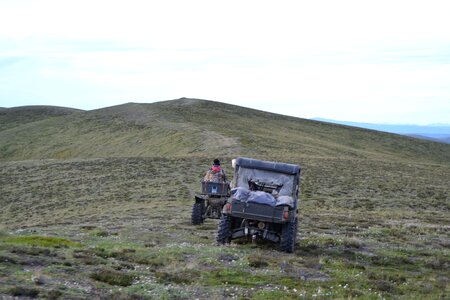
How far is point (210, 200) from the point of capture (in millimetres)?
21047

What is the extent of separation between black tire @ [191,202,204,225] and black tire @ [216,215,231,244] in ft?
16.3

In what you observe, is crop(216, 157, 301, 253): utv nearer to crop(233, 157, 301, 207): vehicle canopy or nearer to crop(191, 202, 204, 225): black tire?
crop(233, 157, 301, 207): vehicle canopy

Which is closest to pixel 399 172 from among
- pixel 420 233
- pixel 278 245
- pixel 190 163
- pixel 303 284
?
pixel 190 163

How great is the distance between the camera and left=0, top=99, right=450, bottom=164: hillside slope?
64.1 metres

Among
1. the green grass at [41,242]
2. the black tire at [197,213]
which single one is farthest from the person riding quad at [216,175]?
the green grass at [41,242]

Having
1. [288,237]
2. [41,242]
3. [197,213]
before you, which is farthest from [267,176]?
Result: [41,242]

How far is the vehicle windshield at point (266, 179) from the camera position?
59.1 ft

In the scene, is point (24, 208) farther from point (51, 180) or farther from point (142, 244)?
point (142, 244)

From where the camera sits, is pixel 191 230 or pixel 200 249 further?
pixel 191 230

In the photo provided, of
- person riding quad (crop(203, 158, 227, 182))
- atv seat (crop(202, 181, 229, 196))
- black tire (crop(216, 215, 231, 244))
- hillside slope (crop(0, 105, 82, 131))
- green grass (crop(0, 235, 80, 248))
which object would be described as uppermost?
hillside slope (crop(0, 105, 82, 131))

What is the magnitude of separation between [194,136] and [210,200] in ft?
157

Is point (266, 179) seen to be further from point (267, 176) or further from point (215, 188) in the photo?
point (215, 188)

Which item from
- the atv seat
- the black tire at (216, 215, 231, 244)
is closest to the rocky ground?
the black tire at (216, 215, 231, 244)

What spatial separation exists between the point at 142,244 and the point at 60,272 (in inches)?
212
